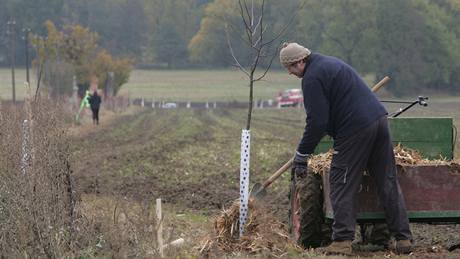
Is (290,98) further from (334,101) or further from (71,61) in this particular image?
(334,101)

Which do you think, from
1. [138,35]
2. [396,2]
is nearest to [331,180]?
[396,2]

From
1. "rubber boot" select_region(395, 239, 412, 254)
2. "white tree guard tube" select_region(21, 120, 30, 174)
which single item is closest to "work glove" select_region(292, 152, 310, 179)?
"rubber boot" select_region(395, 239, 412, 254)

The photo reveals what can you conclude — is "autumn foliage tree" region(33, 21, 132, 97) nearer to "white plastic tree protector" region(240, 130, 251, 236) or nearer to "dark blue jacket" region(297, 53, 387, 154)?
"white plastic tree protector" region(240, 130, 251, 236)

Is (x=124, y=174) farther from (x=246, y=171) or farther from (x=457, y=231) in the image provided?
(x=246, y=171)

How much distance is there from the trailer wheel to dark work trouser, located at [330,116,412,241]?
534 millimetres

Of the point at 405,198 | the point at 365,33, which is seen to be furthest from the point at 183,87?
the point at 405,198

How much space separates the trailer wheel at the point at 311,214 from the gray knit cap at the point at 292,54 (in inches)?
50.6

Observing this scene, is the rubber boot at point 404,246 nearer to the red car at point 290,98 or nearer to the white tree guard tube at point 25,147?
the white tree guard tube at point 25,147

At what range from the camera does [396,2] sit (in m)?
44.7

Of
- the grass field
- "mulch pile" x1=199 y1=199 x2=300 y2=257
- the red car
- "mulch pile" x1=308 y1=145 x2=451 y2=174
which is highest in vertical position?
"mulch pile" x1=308 y1=145 x2=451 y2=174

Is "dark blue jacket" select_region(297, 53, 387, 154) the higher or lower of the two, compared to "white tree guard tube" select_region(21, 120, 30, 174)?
higher

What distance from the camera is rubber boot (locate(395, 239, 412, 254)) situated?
8695 millimetres

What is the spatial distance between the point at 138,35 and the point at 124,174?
302 ft

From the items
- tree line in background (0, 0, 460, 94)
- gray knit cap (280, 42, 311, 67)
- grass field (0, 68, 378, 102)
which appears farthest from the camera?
grass field (0, 68, 378, 102)
